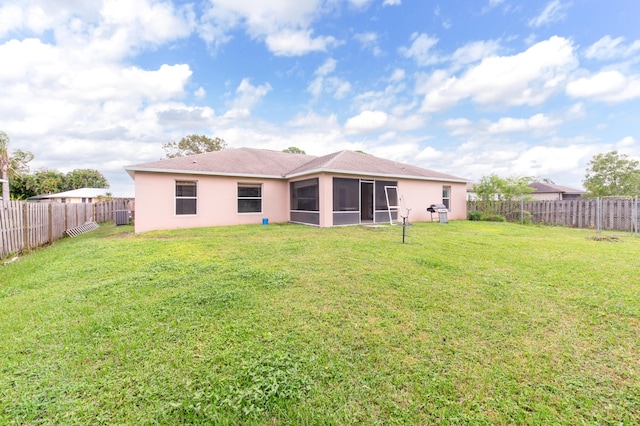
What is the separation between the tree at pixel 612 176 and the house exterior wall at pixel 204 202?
86.3 ft

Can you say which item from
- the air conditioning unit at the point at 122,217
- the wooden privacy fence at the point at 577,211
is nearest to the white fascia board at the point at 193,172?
the air conditioning unit at the point at 122,217

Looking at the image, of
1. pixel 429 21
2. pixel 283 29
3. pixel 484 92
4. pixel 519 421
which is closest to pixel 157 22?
pixel 283 29

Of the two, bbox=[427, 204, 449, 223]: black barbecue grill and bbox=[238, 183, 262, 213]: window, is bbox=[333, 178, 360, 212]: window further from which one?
bbox=[427, 204, 449, 223]: black barbecue grill

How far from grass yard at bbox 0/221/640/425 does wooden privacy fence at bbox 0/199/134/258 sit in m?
3.68

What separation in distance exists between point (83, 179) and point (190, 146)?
25.6m

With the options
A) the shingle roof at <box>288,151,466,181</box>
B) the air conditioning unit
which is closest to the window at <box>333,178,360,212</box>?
the shingle roof at <box>288,151,466,181</box>

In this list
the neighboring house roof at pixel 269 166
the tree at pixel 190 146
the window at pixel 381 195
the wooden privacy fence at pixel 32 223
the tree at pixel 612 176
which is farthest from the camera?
the tree at pixel 190 146

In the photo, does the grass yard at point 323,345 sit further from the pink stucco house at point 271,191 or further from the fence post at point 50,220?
the fence post at point 50,220

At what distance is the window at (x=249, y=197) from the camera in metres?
Result: 13.0

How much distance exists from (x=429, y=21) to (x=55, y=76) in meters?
16.0

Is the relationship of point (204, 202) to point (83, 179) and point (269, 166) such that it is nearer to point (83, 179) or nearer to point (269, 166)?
point (269, 166)

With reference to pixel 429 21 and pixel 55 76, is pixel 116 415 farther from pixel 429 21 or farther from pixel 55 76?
pixel 55 76

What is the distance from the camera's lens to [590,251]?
675 centimetres

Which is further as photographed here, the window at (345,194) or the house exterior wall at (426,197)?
the house exterior wall at (426,197)
